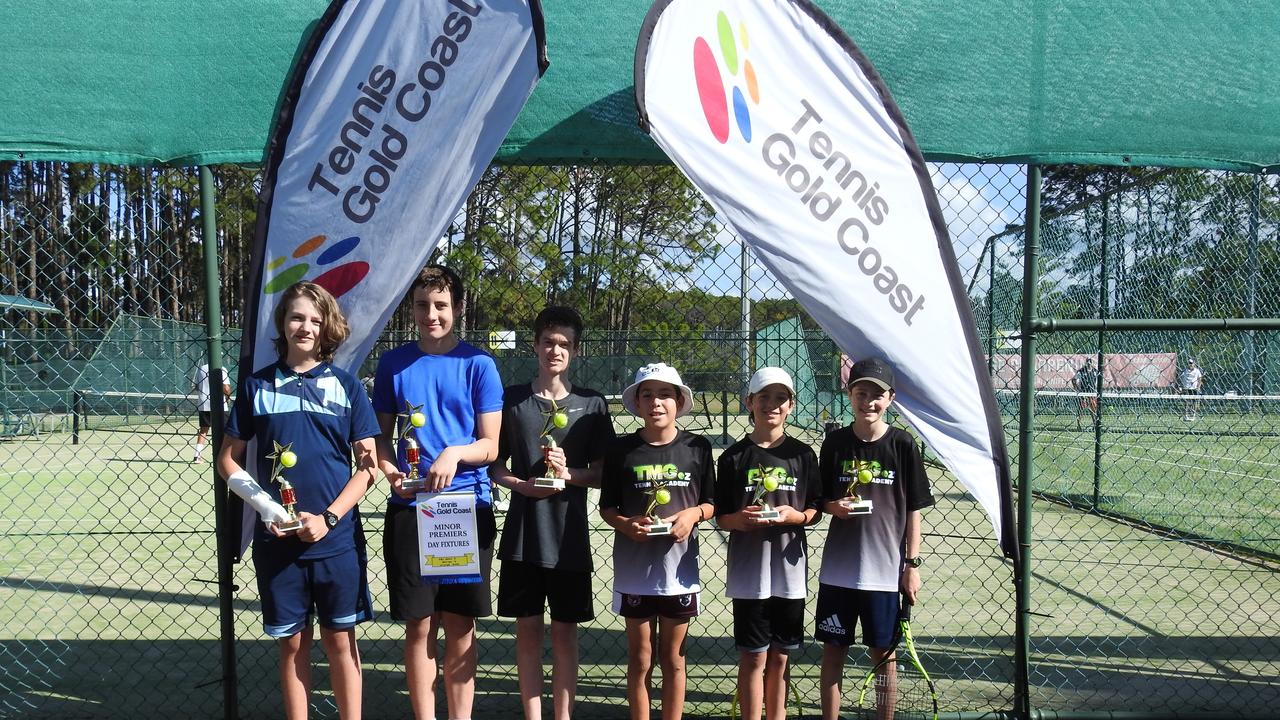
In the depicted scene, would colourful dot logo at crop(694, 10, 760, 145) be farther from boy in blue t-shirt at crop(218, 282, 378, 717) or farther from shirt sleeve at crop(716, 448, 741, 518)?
boy in blue t-shirt at crop(218, 282, 378, 717)

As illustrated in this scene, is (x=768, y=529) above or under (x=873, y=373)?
under

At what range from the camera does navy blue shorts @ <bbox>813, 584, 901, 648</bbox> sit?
12.3 ft

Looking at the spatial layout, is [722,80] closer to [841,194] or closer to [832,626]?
[841,194]

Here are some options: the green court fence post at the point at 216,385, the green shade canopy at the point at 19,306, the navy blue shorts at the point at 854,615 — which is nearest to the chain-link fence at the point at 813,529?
the green court fence post at the point at 216,385

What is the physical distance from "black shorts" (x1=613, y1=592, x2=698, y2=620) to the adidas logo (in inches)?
20.1

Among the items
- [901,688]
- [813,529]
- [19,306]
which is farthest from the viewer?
[19,306]

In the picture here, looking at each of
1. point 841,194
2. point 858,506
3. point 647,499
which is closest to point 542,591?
point 647,499

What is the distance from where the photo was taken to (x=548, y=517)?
12.2 feet

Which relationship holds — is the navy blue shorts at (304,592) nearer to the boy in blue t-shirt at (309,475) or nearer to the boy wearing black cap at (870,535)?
the boy in blue t-shirt at (309,475)

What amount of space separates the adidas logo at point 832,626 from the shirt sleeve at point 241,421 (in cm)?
226

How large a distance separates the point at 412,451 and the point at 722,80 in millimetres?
1825

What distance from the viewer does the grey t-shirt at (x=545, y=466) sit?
3705mm

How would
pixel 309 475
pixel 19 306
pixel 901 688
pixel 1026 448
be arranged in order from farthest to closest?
pixel 19 306, pixel 901 688, pixel 1026 448, pixel 309 475

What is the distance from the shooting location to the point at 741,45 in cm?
379
